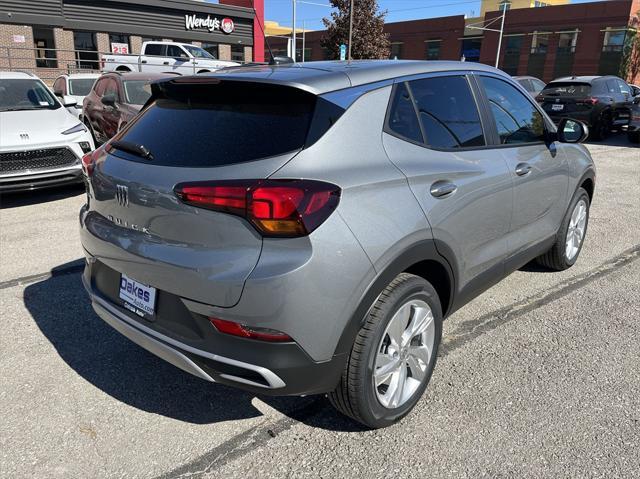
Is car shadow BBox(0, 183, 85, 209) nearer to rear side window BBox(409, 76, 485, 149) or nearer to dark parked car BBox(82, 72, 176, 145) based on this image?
dark parked car BBox(82, 72, 176, 145)

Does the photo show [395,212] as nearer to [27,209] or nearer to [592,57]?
[27,209]

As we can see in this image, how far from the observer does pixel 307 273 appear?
6.83 ft

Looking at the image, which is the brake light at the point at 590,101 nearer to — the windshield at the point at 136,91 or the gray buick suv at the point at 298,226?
the windshield at the point at 136,91

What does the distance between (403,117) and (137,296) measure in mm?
1527

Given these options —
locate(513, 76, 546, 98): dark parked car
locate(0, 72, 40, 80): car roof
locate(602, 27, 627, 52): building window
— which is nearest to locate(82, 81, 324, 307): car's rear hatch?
locate(0, 72, 40, 80): car roof

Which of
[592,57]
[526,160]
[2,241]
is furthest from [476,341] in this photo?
[592,57]

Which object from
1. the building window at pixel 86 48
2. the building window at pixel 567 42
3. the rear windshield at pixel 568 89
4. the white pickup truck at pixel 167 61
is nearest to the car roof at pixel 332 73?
the rear windshield at pixel 568 89

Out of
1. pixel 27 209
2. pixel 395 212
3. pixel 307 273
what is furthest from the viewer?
pixel 27 209

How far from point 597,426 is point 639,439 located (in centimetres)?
18

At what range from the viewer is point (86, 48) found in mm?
28891

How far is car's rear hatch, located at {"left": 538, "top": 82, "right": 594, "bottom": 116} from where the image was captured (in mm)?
14562

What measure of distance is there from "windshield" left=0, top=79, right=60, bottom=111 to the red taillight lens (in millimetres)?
6940

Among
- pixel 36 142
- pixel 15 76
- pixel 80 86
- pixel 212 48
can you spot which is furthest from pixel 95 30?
pixel 36 142

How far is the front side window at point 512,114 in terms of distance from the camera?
11.4ft
